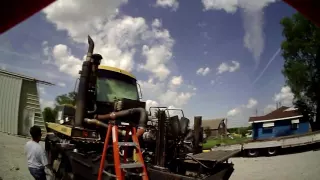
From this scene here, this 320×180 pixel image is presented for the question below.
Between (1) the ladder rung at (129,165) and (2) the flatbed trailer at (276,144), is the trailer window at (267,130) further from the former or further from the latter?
(1) the ladder rung at (129,165)

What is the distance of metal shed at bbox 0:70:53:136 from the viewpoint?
19.0 meters

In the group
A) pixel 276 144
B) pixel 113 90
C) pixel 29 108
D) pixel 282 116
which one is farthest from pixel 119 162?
pixel 282 116

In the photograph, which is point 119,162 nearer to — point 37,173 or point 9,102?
point 37,173

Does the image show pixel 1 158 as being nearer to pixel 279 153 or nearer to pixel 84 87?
pixel 84 87

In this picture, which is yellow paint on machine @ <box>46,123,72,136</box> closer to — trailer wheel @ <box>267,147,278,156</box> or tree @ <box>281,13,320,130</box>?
trailer wheel @ <box>267,147,278,156</box>

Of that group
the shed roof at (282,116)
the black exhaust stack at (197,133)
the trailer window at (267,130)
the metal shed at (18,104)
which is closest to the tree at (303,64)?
the shed roof at (282,116)

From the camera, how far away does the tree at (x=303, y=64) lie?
2284 cm

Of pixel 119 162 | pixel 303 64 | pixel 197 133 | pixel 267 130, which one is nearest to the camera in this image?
pixel 119 162

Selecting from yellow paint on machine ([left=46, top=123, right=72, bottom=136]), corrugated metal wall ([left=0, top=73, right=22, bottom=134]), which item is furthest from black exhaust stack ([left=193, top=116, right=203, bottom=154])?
corrugated metal wall ([left=0, top=73, right=22, bottom=134])

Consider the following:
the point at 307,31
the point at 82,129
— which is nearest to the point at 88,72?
the point at 82,129

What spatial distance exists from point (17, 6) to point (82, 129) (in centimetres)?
405

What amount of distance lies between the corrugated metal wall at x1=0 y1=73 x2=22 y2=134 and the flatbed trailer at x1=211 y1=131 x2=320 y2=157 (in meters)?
14.5

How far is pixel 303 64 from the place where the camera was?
79.9 ft

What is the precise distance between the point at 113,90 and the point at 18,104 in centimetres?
1539
